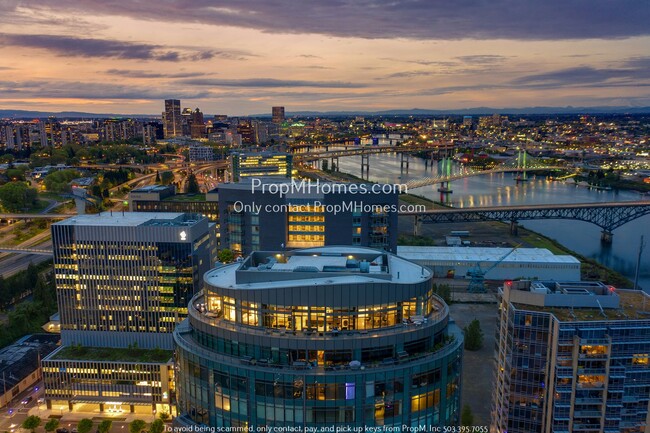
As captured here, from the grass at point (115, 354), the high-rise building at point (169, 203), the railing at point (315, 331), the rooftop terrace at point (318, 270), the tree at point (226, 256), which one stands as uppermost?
the rooftop terrace at point (318, 270)

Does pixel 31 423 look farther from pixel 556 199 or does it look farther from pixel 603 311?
pixel 556 199

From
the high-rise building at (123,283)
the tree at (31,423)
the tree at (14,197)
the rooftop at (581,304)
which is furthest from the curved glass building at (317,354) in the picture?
the tree at (14,197)

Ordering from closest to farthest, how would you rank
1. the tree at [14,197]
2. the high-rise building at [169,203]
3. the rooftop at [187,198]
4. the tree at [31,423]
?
the tree at [31,423], the high-rise building at [169,203], the rooftop at [187,198], the tree at [14,197]

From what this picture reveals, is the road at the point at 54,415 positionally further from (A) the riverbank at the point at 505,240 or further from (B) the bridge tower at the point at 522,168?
(B) the bridge tower at the point at 522,168

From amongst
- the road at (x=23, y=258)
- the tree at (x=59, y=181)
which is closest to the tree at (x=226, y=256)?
the road at (x=23, y=258)

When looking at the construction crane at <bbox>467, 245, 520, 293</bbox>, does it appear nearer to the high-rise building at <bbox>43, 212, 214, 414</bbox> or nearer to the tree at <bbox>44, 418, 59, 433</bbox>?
the high-rise building at <bbox>43, 212, 214, 414</bbox>

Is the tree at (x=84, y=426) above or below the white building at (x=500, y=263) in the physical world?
below

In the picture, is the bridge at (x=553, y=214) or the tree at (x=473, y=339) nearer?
the tree at (x=473, y=339)

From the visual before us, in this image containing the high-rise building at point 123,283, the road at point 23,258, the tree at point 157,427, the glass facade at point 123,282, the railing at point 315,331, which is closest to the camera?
the railing at point 315,331
